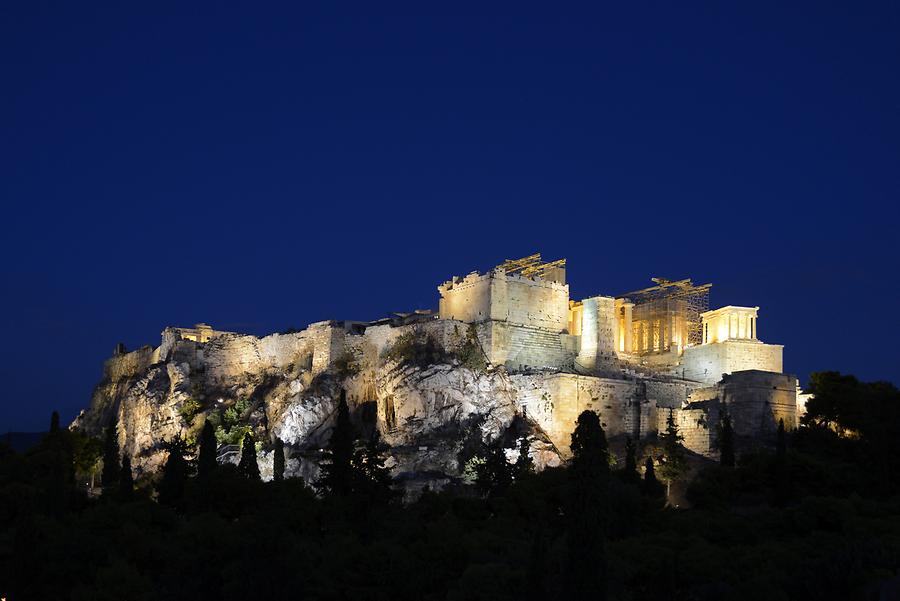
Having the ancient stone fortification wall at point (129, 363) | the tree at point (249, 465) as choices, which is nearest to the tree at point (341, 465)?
the tree at point (249, 465)

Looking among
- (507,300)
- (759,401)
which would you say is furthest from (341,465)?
(759,401)

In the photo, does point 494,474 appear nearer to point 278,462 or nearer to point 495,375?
point 495,375

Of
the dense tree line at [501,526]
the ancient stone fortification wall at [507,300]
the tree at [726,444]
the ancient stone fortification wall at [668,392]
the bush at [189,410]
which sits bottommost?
the dense tree line at [501,526]

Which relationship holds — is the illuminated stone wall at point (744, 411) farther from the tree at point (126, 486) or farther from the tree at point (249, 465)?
the tree at point (126, 486)

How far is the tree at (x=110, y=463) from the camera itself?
68.1 meters

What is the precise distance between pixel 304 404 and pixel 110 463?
37.4ft

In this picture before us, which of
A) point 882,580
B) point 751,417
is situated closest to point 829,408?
point 751,417

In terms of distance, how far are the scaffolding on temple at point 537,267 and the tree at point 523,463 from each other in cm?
1653

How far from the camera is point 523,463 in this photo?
59.1 m

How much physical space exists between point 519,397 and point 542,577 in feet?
94.2

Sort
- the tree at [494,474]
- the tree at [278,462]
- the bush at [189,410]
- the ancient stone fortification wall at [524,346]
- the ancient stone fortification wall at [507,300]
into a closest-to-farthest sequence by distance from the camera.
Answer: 1. the tree at [494,474]
2. the tree at [278,462]
3. the ancient stone fortification wall at [524,346]
4. the ancient stone fortification wall at [507,300]
5. the bush at [189,410]

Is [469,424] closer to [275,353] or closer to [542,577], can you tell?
[275,353]

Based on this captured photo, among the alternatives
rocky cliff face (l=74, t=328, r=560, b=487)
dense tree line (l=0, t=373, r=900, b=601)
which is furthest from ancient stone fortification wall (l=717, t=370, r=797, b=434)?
rocky cliff face (l=74, t=328, r=560, b=487)

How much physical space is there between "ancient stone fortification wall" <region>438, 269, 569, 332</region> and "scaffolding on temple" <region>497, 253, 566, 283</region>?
9.38 feet
